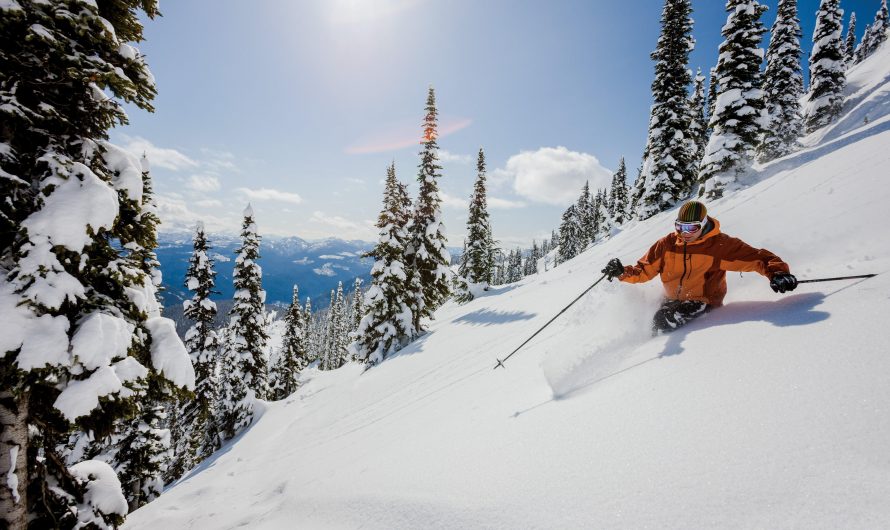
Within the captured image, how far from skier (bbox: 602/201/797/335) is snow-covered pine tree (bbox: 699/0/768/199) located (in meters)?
18.7

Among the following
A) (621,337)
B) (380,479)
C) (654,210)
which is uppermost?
(654,210)

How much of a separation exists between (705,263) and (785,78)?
125 ft

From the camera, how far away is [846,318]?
3354mm

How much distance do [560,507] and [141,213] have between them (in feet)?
20.6

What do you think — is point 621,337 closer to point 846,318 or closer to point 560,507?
point 846,318

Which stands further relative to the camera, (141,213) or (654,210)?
(654,210)

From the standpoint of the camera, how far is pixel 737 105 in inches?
792

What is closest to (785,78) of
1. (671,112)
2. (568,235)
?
(671,112)

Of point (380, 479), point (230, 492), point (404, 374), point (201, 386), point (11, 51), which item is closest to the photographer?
point (11, 51)

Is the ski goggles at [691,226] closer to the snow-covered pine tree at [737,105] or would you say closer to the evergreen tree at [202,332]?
the snow-covered pine tree at [737,105]

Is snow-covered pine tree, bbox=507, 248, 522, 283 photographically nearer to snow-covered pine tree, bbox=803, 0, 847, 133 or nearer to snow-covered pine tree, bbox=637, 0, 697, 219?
snow-covered pine tree, bbox=803, 0, 847, 133

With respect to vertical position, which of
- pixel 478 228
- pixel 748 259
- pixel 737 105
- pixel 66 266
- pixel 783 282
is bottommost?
pixel 783 282

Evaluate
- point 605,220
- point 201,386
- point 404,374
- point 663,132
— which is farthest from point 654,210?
point 605,220

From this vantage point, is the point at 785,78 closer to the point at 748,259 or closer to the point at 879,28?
the point at 748,259
